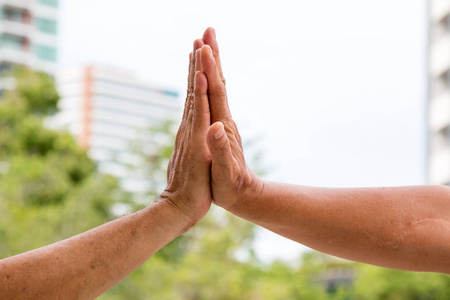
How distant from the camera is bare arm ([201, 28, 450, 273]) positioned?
Answer: 123 centimetres

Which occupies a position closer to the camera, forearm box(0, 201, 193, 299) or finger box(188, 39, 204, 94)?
forearm box(0, 201, 193, 299)

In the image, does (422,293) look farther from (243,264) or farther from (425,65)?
(425,65)

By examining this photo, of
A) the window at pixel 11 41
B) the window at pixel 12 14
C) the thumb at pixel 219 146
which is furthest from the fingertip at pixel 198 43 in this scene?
the window at pixel 12 14

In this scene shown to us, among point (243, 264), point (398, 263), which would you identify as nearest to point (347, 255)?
point (398, 263)

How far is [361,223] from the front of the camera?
1234mm

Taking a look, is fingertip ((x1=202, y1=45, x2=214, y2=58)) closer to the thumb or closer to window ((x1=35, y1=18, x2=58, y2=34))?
the thumb

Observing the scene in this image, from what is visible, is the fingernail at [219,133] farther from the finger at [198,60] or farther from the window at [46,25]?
the window at [46,25]

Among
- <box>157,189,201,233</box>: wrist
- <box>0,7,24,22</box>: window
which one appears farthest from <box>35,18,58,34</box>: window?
<box>157,189,201,233</box>: wrist

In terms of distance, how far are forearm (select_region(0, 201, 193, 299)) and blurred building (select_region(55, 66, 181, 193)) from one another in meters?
45.6

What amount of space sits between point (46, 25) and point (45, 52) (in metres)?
1.18

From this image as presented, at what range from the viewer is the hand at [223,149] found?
1.21 metres

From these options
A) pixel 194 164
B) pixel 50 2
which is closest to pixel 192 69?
pixel 194 164

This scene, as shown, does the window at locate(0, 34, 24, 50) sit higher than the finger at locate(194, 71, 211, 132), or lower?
lower

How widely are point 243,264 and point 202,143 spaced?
1187 centimetres
